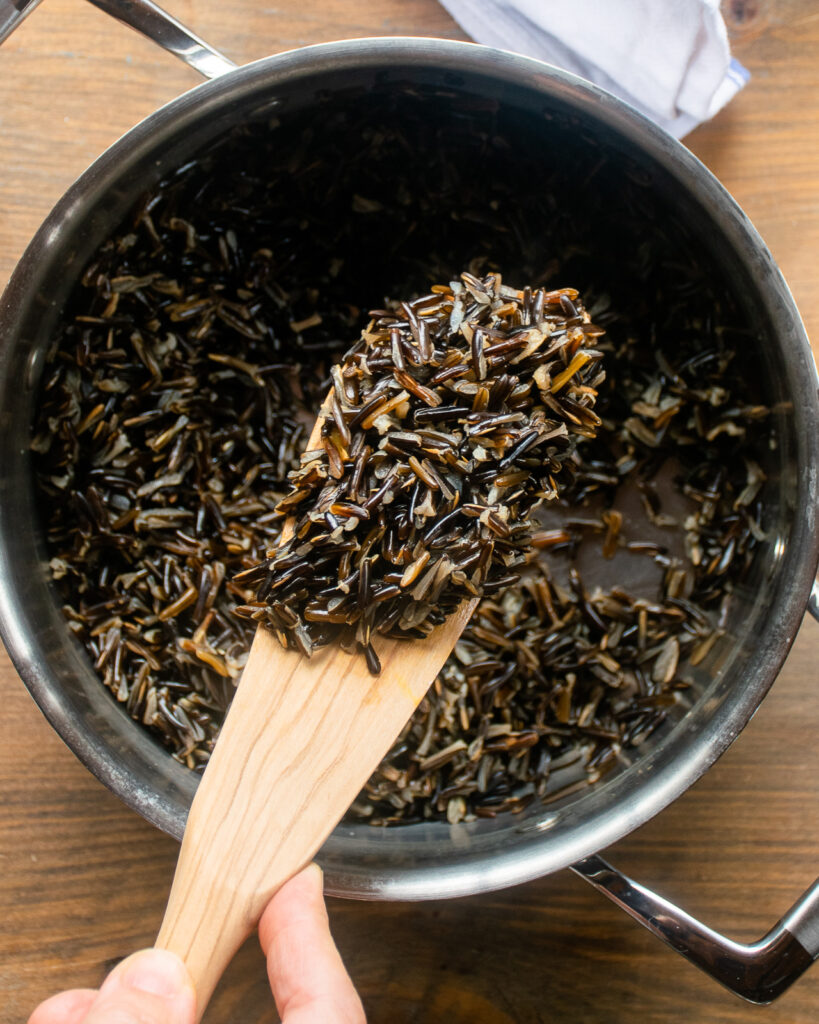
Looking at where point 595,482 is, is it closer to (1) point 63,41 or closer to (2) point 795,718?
(2) point 795,718

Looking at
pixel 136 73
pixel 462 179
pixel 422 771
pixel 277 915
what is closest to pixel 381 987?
pixel 422 771

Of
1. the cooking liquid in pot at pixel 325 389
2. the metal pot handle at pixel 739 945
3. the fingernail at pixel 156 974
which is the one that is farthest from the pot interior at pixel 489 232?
the fingernail at pixel 156 974

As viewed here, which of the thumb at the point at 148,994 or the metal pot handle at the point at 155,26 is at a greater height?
the metal pot handle at the point at 155,26

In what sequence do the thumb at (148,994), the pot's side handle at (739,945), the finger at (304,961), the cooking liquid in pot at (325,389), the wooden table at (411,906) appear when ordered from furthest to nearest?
the wooden table at (411,906), the cooking liquid in pot at (325,389), the pot's side handle at (739,945), the finger at (304,961), the thumb at (148,994)

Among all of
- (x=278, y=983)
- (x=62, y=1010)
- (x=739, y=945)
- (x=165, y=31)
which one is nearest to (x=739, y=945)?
(x=739, y=945)

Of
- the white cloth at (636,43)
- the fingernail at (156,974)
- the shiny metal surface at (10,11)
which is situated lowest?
the fingernail at (156,974)

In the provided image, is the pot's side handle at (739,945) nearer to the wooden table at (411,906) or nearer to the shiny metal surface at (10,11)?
the wooden table at (411,906)

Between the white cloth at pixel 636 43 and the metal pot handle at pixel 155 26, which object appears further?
the white cloth at pixel 636 43
